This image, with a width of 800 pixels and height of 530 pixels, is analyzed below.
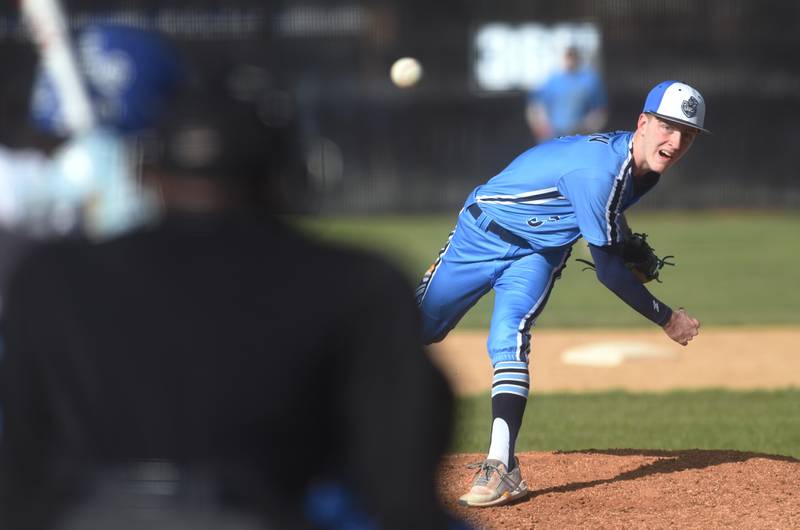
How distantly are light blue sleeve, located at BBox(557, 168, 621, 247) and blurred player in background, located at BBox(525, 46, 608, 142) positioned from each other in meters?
12.4

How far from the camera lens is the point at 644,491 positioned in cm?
600

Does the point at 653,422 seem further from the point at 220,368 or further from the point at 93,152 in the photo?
the point at 220,368

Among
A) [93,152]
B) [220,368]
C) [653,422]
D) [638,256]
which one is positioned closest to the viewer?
[220,368]

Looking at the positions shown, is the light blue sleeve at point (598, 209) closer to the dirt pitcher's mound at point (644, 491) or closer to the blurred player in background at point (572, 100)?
the dirt pitcher's mound at point (644, 491)

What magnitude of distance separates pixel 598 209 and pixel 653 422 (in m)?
3.22

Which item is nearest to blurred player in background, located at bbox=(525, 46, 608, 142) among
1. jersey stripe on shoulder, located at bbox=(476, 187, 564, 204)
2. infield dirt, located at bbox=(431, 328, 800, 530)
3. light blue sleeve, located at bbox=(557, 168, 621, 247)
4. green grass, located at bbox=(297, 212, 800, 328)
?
green grass, located at bbox=(297, 212, 800, 328)

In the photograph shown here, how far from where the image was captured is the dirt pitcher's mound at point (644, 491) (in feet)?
18.1

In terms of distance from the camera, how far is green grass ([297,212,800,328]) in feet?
44.5

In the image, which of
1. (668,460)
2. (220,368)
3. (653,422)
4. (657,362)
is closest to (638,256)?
(668,460)

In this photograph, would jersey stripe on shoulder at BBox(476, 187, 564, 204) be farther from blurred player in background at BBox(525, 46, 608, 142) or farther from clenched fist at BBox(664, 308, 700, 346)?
blurred player in background at BBox(525, 46, 608, 142)

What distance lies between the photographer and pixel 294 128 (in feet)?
7.42

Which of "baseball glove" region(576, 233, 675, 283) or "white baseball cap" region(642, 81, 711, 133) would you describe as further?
"baseball glove" region(576, 233, 675, 283)

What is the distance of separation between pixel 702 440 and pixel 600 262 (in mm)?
2511

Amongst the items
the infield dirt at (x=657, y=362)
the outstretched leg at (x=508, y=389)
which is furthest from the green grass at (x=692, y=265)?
the outstretched leg at (x=508, y=389)
